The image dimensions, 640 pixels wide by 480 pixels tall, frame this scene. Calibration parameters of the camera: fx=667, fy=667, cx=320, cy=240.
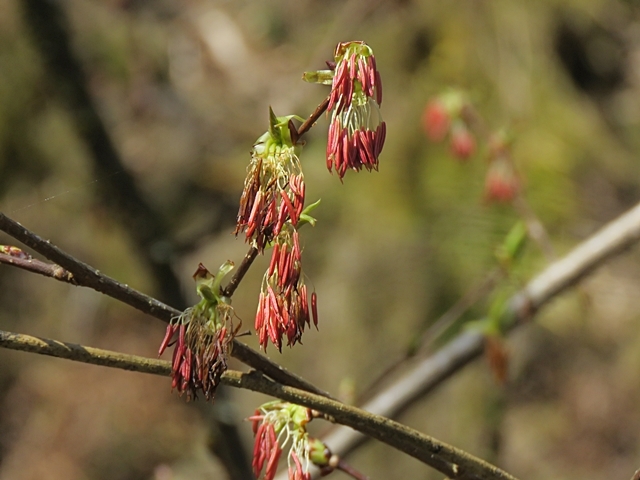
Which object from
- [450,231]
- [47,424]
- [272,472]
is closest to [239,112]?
[450,231]

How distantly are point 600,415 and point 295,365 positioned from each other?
251 cm

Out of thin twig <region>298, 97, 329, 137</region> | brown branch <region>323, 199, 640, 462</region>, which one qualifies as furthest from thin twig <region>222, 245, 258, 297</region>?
brown branch <region>323, 199, 640, 462</region>

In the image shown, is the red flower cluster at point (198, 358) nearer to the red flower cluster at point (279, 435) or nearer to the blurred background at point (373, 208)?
the red flower cluster at point (279, 435)

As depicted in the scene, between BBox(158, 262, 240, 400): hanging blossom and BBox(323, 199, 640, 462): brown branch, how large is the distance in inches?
37.4

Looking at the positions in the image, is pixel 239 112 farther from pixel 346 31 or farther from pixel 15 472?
pixel 15 472

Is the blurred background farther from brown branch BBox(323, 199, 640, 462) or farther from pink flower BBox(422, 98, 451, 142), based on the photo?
pink flower BBox(422, 98, 451, 142)

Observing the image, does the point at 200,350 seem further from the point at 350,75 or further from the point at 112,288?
the point at 350,75

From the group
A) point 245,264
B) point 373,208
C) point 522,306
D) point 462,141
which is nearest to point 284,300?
point 245,264

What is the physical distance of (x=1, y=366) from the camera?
4059 millimetres

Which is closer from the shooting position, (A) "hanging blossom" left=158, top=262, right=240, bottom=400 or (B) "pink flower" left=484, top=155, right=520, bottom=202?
(A) "hanging blossom" left=158, top=262, right=240, bottom=400

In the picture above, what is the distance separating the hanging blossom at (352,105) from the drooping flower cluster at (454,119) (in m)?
1.30

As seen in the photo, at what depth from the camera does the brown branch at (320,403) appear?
533mm

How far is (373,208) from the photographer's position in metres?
2.33

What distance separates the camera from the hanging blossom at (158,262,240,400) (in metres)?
0.58
